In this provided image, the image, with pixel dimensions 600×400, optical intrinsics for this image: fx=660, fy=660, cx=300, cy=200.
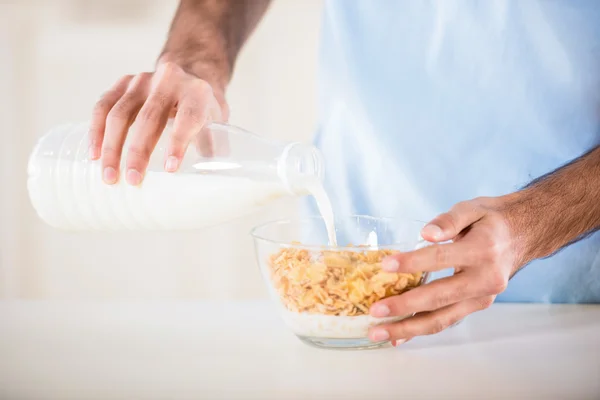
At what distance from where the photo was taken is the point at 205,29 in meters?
1.04

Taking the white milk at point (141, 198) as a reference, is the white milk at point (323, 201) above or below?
below

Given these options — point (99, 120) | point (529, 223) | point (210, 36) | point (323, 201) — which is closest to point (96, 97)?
point (210, 36)

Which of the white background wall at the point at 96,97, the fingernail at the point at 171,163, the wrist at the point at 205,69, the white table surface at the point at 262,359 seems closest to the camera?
the white table surface at the point at 262,359

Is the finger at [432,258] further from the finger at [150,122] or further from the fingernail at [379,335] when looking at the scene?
the finger at [150,122]

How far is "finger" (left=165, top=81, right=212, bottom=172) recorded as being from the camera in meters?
0.71

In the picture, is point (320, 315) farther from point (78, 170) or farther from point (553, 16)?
point (553, 16)

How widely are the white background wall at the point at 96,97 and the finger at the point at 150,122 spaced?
78cm

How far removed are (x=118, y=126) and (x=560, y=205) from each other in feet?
1.81

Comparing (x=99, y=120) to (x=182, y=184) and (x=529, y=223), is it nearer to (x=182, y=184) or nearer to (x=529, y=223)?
(x=182, y=184)

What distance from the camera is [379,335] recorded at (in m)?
0.65

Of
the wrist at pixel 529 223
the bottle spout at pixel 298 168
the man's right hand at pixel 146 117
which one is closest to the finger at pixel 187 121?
the man's right hand at pixel 146 117

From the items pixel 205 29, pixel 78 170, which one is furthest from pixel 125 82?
pixel 205 29

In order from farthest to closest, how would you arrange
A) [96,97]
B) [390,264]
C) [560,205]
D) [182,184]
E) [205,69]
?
[96,97]
[205,69]
[560,205]
[182,184]
[390,264]

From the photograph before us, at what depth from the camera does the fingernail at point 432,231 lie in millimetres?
632
